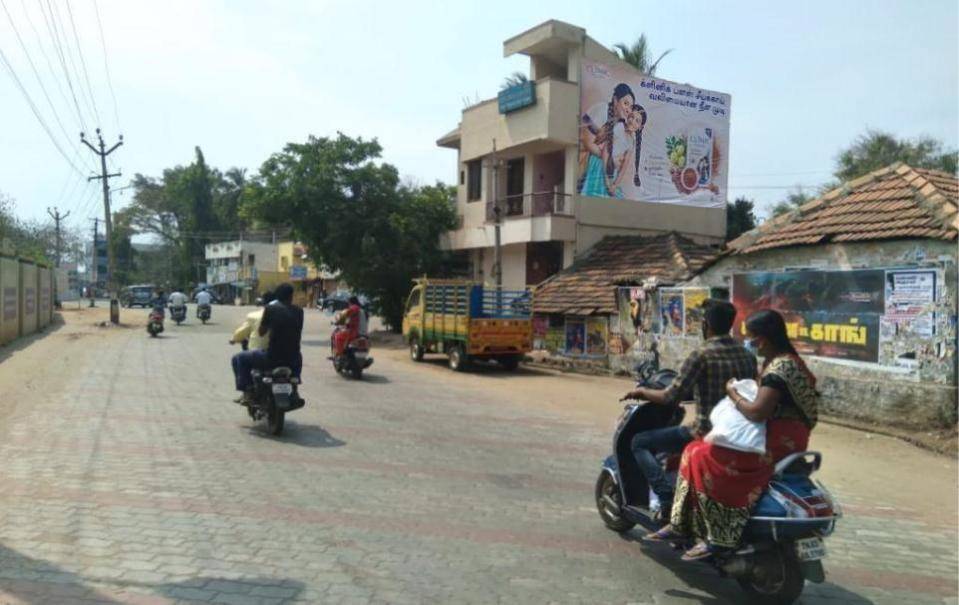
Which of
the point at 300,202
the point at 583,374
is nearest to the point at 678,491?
the point at 583,374

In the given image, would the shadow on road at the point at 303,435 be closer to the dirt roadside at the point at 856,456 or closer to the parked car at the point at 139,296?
the dirt roadside at the point at 856,456

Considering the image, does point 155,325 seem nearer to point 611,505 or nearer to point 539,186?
point 539,186

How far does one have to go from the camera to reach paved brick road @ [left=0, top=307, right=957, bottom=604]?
166 inches

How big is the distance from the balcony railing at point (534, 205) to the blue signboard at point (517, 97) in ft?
9.14

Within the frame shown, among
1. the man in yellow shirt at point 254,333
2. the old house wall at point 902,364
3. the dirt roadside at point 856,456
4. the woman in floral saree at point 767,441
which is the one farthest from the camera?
the old house wall at point 902,364

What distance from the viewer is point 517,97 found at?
2312 centimetres

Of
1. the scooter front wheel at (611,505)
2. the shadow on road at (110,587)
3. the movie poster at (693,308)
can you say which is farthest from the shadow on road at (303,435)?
the movie poster at (693,308)

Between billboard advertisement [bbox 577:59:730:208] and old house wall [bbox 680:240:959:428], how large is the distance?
11839 mm

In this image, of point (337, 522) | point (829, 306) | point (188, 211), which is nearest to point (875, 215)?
point (829, 306)

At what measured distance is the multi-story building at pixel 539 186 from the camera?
22.5m

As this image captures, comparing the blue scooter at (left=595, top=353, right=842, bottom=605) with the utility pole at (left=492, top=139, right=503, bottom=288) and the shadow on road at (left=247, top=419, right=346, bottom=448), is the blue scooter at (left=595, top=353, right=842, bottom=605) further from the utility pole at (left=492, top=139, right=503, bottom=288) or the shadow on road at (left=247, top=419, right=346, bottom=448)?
the utility pole at (left=492, top=139, right=503, bottom=288)

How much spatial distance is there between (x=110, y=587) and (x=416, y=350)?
15.0 m

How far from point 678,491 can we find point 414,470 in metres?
3.22

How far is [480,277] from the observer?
27.1m
